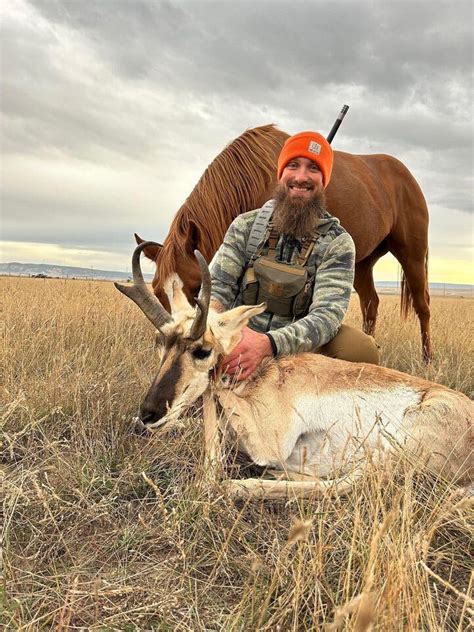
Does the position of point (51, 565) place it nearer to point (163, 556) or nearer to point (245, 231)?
point (163, 556)

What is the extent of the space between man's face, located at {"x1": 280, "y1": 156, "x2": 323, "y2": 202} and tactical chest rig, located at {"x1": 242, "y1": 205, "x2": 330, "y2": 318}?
Result: 47 centimetres

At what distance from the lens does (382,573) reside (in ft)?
6.21

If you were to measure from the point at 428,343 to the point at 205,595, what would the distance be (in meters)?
6.46

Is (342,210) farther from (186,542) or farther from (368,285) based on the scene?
(186,542)

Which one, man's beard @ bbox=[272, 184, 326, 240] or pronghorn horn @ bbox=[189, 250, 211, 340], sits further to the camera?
man's beard @ bbox=[272, 184, 326, 240]

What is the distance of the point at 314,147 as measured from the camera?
504cm

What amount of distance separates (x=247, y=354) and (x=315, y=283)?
1.19 meters

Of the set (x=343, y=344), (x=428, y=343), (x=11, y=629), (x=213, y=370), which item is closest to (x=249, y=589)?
(x=11, y=629)

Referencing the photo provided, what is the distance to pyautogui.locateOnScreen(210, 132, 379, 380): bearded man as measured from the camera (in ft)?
14.1

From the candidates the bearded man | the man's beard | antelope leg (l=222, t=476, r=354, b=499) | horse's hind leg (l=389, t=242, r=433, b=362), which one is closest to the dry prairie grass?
antelope leg (l=222, t=476, r=354, b=499)

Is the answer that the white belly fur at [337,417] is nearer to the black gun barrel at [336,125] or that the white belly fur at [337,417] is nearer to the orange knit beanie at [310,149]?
the orange knit beanie at [310,149]

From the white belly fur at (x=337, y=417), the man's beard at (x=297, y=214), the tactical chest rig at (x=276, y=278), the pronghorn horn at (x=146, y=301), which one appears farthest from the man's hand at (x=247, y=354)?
the man's beard at (x=297, y=214)

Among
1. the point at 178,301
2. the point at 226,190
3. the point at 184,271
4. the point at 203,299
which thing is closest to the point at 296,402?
the point at 203,299

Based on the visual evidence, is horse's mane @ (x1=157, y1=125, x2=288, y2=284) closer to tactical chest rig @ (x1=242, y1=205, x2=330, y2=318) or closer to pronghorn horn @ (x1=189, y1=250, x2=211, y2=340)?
tactical chest rig @ (x1=242, y1=205, x2=330, y2=318)
